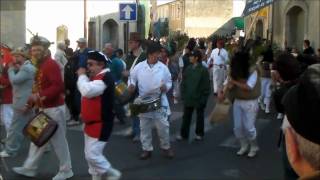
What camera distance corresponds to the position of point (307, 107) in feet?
6.71

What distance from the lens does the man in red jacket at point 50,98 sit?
707cm

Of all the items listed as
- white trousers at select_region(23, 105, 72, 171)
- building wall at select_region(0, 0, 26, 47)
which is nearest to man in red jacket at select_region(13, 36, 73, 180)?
white trousers at select_region(23, 105, 72, 171)

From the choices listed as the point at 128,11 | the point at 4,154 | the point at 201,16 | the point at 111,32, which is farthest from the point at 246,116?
the point at 201,16


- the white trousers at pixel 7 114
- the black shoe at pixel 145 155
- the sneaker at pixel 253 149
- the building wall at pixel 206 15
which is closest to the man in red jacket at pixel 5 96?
the white trousers at pixel 7 114

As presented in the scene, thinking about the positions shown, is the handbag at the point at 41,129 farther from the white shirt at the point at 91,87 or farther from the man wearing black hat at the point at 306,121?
the man wearing black hat at the point at 306,121

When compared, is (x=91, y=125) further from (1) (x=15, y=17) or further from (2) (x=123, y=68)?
(1) (x=15, y=17)

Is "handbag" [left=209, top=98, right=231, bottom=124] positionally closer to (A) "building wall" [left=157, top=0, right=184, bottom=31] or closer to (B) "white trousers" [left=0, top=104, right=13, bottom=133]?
(B) "white trousers" [left=0, top=104, right=13, bottom=133]

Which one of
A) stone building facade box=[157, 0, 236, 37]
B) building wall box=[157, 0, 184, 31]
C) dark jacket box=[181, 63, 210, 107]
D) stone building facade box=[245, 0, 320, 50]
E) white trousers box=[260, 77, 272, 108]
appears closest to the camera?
dark jacket box=[181, 63, 210, 107]

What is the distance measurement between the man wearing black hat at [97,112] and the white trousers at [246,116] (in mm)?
3013

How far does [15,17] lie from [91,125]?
19.5 m

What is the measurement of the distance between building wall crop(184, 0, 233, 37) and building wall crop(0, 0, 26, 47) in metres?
47.6

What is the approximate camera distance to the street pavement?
7684 mm

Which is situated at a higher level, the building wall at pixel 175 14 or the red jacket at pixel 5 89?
the building wall at pixel 175 14

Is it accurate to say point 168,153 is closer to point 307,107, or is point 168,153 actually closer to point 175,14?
point 307,107
